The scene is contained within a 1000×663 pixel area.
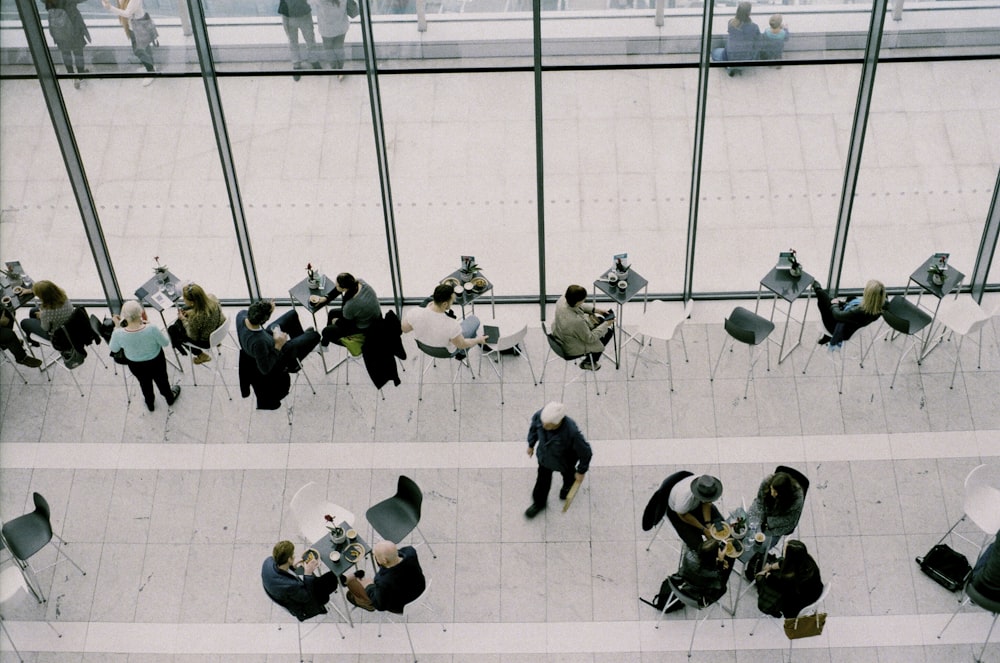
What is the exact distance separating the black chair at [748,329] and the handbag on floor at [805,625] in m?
2.86

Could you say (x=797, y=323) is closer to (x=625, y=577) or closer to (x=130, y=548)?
(x=625, y=577)

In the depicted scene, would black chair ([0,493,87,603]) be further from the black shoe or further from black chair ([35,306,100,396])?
the black shoe

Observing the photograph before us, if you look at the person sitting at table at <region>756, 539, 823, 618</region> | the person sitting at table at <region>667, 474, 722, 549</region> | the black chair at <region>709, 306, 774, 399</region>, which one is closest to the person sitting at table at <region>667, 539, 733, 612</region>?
the person sitting at table at <region>667, 474, 722, 549</region>

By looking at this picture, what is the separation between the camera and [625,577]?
405 inches

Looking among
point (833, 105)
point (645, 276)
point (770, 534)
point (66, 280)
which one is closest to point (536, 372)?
point (645, 276)

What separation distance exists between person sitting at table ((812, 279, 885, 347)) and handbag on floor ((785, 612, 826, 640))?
3.05m

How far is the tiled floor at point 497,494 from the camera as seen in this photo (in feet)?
32.8

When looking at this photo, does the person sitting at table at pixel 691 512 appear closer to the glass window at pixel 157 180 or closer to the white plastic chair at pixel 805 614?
the white plastic chair at pixel 805 614

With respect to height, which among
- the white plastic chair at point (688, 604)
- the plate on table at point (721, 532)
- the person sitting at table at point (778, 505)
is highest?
the person sitting at table at point (778, 505)

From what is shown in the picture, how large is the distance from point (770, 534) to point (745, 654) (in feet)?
3.50

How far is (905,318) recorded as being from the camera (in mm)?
11359

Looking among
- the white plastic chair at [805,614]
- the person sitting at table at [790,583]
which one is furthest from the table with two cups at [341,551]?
the white plastic chair at [805,614]

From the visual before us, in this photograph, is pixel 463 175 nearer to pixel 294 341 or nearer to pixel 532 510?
pixel 294 341

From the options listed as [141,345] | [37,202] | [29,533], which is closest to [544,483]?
[141,345]
